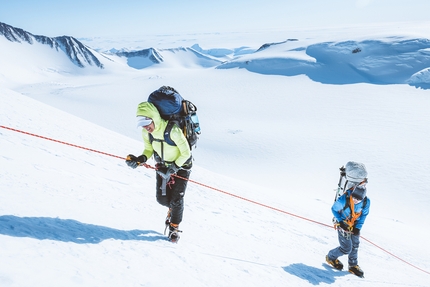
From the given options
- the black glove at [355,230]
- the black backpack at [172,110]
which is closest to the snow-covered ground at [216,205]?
the black glove at [355,230]

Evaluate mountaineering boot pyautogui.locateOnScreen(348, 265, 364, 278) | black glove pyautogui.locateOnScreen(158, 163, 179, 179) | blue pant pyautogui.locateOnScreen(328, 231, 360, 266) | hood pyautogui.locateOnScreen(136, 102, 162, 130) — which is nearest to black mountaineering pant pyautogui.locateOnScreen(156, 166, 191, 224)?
Answer: black glove pyautogui.locateOnScreen(158, 163, 179, 179)

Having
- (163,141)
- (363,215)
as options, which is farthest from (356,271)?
(163,141)

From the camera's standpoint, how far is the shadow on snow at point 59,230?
2.99 m

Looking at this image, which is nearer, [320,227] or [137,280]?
[137,280]

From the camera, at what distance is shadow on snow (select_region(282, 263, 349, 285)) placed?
4604 millimetres

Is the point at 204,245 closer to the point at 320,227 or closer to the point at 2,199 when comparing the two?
the point at 2,199

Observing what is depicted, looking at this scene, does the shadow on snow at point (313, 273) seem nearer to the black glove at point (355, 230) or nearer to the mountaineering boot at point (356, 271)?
the mountaineering boot at point (356, 271)

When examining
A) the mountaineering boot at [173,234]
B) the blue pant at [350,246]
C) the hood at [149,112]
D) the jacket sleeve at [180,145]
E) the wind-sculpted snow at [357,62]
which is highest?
the wind-sculpted snow at [357,62]

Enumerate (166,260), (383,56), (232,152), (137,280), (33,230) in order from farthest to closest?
(383,56) < (232,152) < (166,260) < (33,230) < (137,280)

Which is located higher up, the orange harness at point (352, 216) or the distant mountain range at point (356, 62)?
the distant mountain range at point (356, 62)

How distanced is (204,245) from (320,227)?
4.86 meters

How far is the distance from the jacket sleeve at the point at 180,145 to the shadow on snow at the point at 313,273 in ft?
7.97

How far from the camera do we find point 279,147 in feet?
81.3

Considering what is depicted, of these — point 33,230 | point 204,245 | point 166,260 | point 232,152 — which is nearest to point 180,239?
point 204,245
